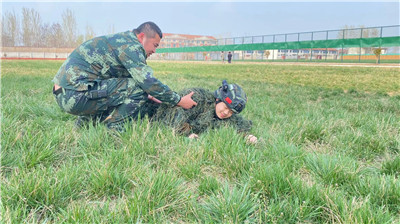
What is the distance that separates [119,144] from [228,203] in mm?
1353

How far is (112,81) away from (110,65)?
19 centimetres

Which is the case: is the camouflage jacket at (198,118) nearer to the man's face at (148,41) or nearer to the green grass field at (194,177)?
the green grass field at (194,177)

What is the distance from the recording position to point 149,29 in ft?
9.97

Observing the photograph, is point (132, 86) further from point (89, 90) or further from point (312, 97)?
point (312, 97)

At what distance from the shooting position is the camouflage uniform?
9.36 feet

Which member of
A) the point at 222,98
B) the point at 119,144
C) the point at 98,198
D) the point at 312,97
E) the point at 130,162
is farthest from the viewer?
the point at 312,97

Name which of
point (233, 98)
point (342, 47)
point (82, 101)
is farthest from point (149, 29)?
point (342, 47)

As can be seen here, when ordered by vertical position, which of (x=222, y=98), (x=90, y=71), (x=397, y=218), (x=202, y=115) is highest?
(x=90, y=71)

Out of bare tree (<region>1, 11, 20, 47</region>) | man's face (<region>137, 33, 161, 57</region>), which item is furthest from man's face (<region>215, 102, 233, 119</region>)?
bare tree (<region>1, 11, 20, 47</region>)

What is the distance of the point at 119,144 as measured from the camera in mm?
2553

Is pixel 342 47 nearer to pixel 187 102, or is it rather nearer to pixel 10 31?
pixel 187 102

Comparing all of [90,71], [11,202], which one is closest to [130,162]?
[11,202]

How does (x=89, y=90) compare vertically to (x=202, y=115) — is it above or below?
above

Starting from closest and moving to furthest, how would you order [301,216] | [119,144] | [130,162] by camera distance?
[301,216]
[130,162]
[119,144]
